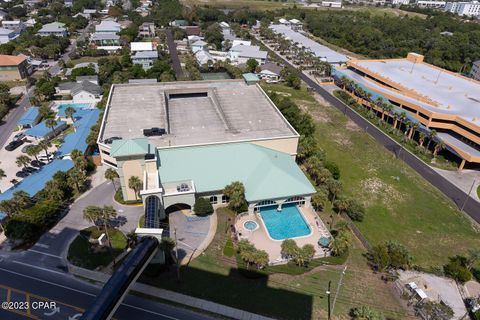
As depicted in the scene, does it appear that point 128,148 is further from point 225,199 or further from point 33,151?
point 33,151

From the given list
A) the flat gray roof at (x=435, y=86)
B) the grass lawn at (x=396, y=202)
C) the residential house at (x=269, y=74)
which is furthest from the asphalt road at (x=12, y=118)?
the flat gray roof at (x=435, y=86)

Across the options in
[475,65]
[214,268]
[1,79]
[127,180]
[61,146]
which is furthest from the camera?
[475,65]

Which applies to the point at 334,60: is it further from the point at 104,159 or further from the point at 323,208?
the point at 104,159

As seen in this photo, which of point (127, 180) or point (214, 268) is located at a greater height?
point (127, 180)

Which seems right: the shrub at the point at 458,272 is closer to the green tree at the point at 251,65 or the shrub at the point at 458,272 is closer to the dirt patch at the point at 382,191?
the dirt patch at the point at 382,191

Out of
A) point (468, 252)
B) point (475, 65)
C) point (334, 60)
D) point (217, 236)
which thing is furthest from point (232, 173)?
point (475, 65)

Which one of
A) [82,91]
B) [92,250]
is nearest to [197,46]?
[82,91]
